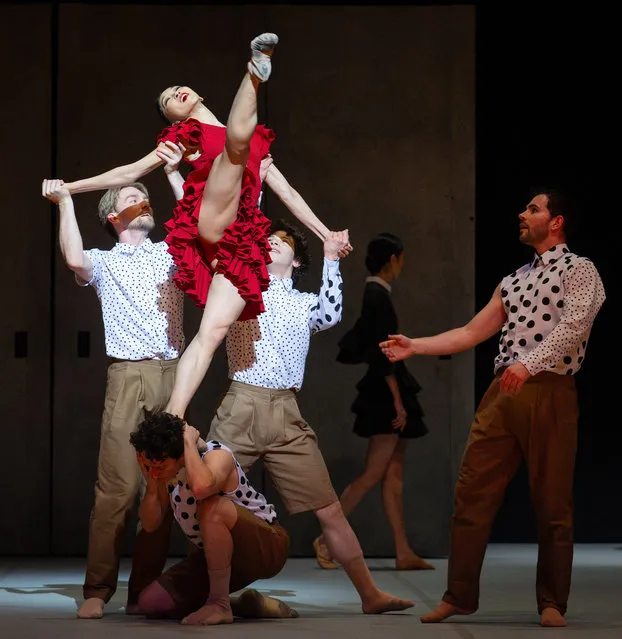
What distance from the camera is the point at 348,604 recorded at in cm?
525

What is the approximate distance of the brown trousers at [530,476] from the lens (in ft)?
15.3

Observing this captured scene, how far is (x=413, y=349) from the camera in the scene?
4.74 metres

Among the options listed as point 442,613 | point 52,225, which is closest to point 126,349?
point 442,613

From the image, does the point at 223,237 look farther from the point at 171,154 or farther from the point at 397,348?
the point at 397,348

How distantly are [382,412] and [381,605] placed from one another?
1759mm

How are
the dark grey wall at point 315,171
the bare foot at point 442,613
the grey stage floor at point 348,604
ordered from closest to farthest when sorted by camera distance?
1. the grey stage floor at point 348,604
2. the bare foot at point 442,613
3. the dark grey wall at point 315,171

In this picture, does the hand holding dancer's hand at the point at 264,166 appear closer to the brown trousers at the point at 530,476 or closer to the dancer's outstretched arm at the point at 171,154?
the dancer's outstretched arm at the point at 171,154

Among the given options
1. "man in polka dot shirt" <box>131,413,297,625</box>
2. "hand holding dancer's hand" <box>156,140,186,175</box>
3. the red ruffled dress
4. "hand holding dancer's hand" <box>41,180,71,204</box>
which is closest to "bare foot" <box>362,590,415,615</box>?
"man in polka dot shirt" <box>131,413,297,625</box>

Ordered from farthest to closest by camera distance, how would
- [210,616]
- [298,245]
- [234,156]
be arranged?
[298,245] → [210,616] → [234,156]

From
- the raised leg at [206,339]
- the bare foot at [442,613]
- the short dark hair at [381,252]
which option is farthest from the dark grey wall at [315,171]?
the raised leg at [206,339]

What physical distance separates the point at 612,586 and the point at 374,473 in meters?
1.28

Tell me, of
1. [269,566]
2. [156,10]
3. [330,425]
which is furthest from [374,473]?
[156,10]

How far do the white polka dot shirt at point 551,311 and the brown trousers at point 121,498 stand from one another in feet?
4.43

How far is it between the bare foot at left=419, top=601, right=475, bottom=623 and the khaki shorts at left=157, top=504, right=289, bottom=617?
0.56 metres
